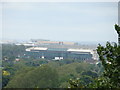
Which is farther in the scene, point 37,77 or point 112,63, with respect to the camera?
point 37,77

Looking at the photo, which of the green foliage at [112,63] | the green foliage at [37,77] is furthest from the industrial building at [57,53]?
the green foliage at [112,63]

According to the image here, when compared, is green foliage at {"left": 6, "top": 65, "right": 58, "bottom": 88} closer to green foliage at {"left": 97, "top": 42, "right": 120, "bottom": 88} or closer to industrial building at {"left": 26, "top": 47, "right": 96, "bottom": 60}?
industrial building at {"left": 26, "top": 47, "right": 96, "bottom": 60}

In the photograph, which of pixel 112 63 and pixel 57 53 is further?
pixel 57 53

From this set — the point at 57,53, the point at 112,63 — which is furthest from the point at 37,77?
the point at 112,63

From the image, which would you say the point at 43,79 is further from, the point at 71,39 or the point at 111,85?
the point at 111,85

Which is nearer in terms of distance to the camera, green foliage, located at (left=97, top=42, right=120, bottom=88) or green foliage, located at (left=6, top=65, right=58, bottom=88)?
green foliage, located at (left=97, top=42, right=120, bottom=88)

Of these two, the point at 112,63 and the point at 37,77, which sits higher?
the point at 112,63

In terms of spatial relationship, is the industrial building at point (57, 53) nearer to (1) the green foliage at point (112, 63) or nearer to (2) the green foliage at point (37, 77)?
(2) the green foliage at point (37, 77)

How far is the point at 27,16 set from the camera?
2.70m

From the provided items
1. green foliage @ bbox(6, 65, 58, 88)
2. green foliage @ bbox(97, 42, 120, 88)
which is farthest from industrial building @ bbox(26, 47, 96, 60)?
green foliage @ bbox(97, 42, 120, 88)

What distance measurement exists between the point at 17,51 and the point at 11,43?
1.34 feet

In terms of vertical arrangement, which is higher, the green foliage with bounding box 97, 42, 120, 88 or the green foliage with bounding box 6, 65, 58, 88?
the green foliage with bounding box 97, 42, 120, 88

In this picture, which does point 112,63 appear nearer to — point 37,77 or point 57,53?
point 57,53

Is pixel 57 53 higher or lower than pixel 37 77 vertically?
higher
